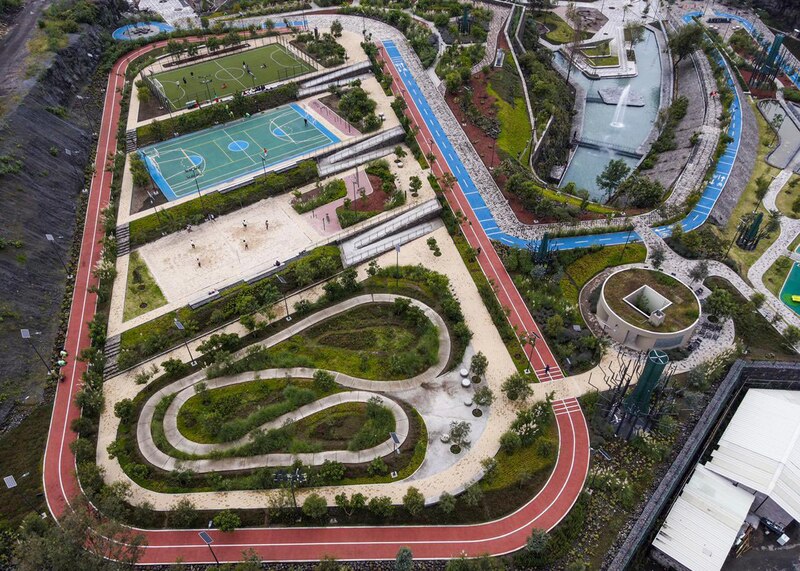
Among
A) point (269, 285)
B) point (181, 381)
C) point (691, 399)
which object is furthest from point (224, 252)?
point (691, 399)

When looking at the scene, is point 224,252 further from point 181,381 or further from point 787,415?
point 787,415

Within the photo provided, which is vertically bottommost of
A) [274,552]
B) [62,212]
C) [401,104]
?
[274,552]

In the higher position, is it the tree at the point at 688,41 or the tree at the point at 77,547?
the tree at the point at 688,41

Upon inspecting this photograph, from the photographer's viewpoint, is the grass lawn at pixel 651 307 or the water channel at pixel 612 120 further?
the water channel at pixel 612 120

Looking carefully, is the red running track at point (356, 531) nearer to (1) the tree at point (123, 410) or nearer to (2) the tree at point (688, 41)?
(1) the tree at point (123, 410)

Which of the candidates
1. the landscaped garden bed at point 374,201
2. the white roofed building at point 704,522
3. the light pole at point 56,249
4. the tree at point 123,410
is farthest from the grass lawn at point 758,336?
the light pole at point 56,249

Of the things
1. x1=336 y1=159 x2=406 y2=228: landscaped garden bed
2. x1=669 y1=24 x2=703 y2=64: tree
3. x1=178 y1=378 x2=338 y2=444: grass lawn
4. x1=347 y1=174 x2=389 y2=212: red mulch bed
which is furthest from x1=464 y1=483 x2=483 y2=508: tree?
x1=669 y1=24 x2=703 y2=64: tree
